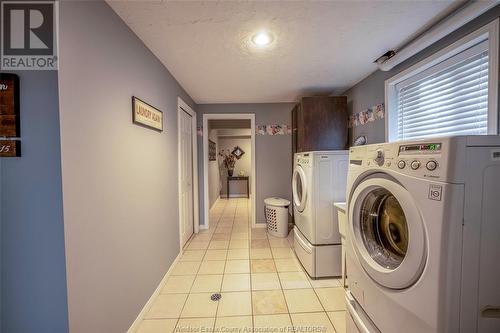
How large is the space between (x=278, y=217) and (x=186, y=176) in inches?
60.3

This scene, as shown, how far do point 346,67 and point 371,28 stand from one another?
2.31 feet

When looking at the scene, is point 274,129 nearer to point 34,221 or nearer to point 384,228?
point 384,228

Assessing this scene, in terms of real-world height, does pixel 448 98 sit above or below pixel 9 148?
above

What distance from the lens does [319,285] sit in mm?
2018

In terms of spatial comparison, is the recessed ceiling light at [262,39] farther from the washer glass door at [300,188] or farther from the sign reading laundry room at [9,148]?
the sign reading laundry room at [9,148]

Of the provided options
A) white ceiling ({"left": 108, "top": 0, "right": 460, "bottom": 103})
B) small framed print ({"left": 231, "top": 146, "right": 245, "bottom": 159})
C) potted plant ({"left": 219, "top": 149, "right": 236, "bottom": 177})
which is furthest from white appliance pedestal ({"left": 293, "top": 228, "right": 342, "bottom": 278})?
small framed print ({"left": 231, "top": 146, "right": 245, "bottom": 159})

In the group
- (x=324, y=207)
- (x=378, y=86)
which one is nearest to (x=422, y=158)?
(x=324, y=207)

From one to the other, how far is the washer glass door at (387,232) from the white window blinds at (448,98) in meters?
0.90

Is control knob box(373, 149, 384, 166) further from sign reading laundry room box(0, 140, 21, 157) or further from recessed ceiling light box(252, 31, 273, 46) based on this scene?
sign reading laundry room box(0, 140, 21, 157)

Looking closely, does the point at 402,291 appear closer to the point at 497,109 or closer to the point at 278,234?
the point at 497,109

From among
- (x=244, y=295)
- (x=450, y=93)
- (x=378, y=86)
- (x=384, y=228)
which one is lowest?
(x=244, y=295)

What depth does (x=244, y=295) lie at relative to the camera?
1.87 metres

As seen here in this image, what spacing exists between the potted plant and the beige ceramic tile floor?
3950 mm

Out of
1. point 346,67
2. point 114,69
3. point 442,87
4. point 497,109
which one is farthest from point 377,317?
point 346,67
